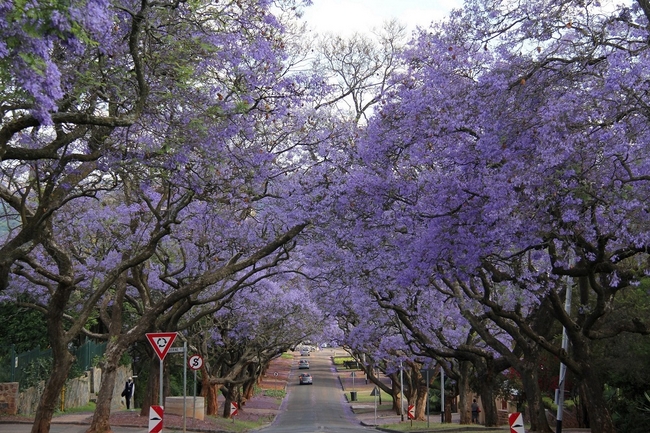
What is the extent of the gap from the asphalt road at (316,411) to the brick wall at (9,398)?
10.3 meters

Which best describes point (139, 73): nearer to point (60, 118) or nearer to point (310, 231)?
point (60, 118)

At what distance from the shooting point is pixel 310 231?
20031 millimetres

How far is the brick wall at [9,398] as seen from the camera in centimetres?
2777

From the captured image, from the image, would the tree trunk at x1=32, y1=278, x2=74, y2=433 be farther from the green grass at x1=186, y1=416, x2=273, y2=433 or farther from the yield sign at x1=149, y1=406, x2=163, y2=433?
the green grass at x1=186, y1=416, x2=273, y2=433

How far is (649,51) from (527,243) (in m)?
3.82

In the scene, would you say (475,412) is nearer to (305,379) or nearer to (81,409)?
(81,409)

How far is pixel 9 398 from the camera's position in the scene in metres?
28.1

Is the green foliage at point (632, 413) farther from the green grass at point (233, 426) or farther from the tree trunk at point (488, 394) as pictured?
the green grass at point (233, 426)

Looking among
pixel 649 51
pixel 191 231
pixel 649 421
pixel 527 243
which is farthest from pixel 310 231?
pixel 649 421

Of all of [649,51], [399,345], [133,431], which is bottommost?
[133,431]

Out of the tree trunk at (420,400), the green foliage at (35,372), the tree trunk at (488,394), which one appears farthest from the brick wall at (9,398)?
the tree trunk at (420,400)

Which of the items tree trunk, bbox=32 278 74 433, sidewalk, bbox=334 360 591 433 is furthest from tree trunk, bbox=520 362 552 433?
tree trunk, bbox=32 278 74 433

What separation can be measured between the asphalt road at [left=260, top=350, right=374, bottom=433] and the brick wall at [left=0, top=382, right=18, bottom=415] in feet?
33.9

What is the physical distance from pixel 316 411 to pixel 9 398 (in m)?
26.3
